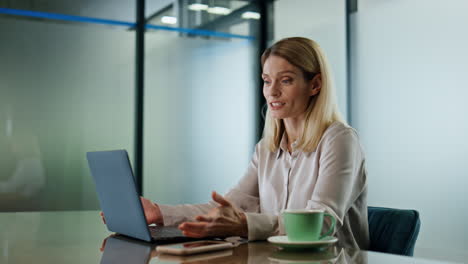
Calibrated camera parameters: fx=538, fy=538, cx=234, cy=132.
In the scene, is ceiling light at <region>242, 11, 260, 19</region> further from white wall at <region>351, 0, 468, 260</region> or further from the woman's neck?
the woman's neck

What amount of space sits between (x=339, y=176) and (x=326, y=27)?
3593 mm

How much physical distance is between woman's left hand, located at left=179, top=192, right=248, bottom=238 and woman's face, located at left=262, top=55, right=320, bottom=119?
1.72 feet

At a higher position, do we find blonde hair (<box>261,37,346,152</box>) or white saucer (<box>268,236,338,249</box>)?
blonde hair (<box>261,37,346,152</box>)

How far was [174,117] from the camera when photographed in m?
5.41

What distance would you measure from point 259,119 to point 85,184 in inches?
76.7

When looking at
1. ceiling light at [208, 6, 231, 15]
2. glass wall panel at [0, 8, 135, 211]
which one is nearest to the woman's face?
glass wall panel at [0, 8, 135, 211]

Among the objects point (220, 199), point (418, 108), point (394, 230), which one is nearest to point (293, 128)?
point (394, 230)

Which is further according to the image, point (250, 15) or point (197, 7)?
point (250, 15)

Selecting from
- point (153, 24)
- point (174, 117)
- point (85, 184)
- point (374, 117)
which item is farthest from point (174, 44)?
point (374, 117)

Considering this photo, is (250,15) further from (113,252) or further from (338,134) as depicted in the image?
(113,252)

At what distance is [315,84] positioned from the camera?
1.72 metres

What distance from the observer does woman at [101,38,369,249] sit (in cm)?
145

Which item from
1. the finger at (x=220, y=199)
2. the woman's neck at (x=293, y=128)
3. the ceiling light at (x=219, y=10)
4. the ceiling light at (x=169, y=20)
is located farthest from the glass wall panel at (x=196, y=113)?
Result: the finger at (x=220, y=199)

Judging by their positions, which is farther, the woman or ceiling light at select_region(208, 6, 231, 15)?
ceiling light at select_region(208, 6, 231, 15)
